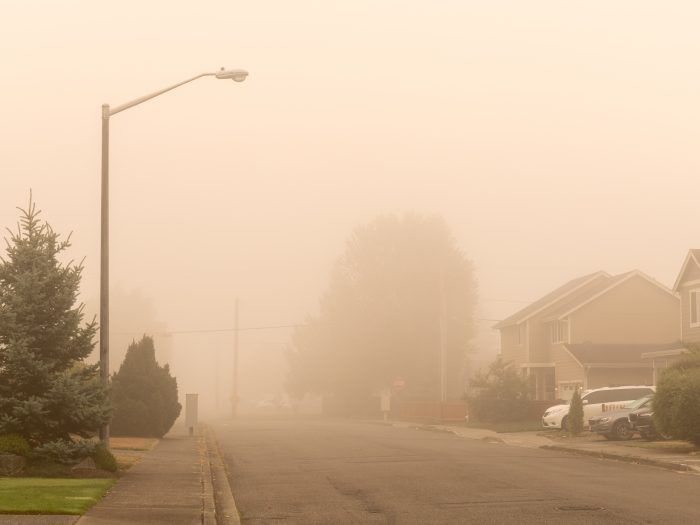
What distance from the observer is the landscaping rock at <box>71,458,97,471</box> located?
742 inches

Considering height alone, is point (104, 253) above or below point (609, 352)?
above

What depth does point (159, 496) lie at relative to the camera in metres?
15.9

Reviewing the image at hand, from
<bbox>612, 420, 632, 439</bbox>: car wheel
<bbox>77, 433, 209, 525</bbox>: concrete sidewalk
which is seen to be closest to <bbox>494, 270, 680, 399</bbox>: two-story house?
<bbox>612, 420, 632, 439</bbox>: car wheel

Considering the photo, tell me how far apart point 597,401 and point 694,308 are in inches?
248

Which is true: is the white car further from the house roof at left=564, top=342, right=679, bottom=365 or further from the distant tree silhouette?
the distant tree silhouette

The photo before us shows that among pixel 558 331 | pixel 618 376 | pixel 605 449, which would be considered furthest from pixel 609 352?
pixel 605 449

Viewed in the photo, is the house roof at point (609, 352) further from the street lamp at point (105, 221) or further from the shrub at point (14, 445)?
the shrub at point (14, 445)

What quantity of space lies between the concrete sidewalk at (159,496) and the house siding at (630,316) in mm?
40233

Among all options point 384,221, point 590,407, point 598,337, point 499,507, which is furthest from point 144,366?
point 384,221

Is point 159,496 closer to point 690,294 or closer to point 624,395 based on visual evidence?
point 624,395

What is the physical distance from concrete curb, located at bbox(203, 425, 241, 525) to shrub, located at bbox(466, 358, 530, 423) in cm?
2637

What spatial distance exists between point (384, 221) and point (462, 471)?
57.8m

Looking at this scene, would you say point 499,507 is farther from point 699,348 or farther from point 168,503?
point 699,348

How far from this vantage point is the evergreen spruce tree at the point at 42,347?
1891 cm
